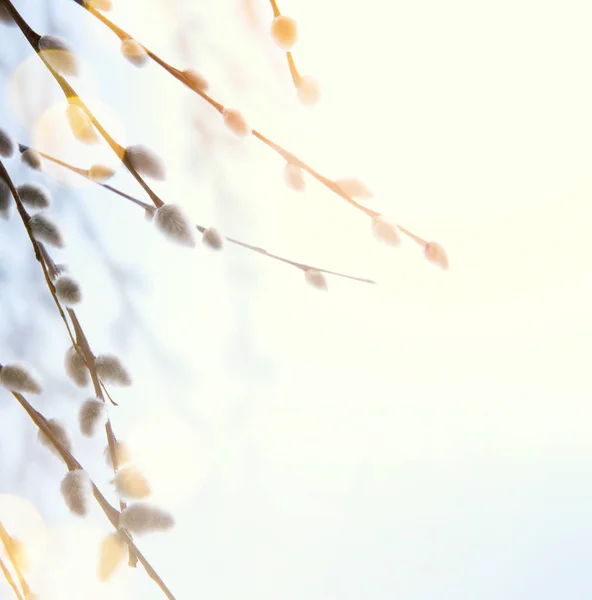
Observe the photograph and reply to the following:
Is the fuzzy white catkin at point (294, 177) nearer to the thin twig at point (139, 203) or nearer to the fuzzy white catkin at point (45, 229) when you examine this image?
the thin twig at point (139, 203)

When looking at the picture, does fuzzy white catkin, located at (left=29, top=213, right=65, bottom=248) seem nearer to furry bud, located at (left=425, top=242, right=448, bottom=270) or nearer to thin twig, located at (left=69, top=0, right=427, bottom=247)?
thin twig, located at (left=69, top=0, right=427, bottom=247)

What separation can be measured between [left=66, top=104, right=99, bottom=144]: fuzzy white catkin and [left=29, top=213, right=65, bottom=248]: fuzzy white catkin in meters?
0.07

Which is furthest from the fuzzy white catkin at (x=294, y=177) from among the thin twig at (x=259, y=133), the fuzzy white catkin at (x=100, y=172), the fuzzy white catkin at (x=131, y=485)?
the fuzzy white catkin at (x=131, y=485)

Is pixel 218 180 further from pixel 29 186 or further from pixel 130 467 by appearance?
pixel 130 467

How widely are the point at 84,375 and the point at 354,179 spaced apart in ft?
0.92

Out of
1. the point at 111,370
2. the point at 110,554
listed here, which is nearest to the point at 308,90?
the point at 111,370

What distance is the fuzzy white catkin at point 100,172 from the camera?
400 mm

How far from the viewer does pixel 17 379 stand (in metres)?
0.39

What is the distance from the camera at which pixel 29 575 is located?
412mm

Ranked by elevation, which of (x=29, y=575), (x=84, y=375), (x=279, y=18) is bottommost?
(x=29, y=575)

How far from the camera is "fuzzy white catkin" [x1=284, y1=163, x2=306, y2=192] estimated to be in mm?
408

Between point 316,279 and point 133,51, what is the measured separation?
229 mm

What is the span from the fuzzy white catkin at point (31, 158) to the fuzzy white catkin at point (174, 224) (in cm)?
12

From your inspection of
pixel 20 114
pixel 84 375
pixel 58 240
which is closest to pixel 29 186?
pixel 58 240
